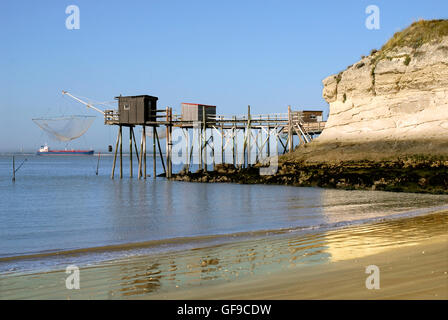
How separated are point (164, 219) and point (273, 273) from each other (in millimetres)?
10452

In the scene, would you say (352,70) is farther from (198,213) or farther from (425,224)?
(425,224)

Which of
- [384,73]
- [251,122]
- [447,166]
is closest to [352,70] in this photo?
[384,73]

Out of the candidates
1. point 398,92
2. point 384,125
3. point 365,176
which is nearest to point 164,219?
point 365,176

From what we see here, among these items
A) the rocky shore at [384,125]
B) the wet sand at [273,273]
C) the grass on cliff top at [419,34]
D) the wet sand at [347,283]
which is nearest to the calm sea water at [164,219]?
the wet sand at [273,273]

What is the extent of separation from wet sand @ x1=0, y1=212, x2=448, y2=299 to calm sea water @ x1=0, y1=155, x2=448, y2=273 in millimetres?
1597

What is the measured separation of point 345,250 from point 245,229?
499 cm

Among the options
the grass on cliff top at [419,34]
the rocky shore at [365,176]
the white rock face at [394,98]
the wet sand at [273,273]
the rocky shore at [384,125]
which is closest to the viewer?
the wet sand at [273,273]

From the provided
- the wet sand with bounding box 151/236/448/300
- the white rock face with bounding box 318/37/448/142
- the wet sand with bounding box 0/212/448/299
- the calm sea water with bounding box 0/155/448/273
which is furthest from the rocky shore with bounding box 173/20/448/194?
the wet sand with bounding box 151/236/448/300

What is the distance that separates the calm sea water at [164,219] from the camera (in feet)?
38.4

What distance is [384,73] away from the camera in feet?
115

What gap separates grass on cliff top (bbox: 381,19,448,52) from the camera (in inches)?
1347

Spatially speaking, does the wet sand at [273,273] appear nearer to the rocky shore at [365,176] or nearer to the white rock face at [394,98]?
the rocky shore at [365,176]

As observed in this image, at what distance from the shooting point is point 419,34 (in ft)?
117

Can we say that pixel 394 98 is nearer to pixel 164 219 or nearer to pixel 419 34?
pixel 419 34
